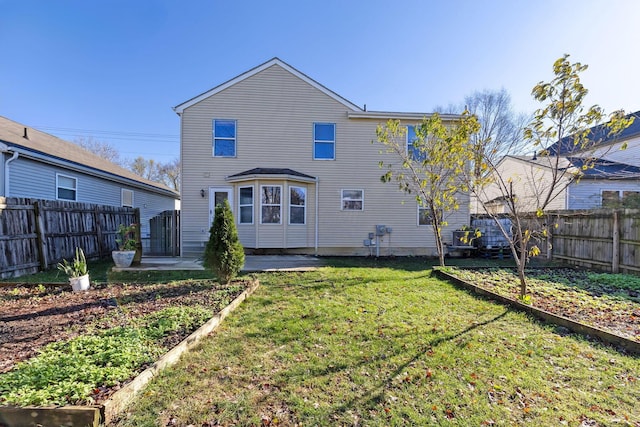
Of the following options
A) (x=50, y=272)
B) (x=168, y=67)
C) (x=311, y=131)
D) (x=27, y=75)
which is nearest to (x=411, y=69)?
(x=311, y=131)

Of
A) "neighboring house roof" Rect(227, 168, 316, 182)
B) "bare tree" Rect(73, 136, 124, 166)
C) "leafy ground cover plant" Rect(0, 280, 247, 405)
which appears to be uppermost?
"bare tree" Rect(73, 136, 124, 166)

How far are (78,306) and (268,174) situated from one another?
273 inches

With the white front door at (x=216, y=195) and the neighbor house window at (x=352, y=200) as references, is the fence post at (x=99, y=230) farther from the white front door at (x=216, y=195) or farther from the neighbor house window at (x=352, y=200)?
the neighbor house window at (x=352, y=200)

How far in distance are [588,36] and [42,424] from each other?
10.9m

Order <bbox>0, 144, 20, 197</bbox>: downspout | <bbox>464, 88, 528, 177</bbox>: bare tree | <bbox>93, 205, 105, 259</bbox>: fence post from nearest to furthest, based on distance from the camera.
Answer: <bbox>0, 144, 20, 197</bbox>: downspout < <bbox>93, 205, 105, 259</bbox>: fence post < <bbox>464, 88, 528, 177</bbox>: bare tree

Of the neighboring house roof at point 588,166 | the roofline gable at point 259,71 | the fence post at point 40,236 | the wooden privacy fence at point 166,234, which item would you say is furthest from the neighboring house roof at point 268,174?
the neighboring house roof at point 588,166

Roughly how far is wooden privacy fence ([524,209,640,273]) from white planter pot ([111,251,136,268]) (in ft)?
35.2

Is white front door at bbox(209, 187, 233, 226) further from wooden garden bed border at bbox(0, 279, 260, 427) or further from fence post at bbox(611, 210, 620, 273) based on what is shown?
fence post at bbox(611, 210, 620, 273)

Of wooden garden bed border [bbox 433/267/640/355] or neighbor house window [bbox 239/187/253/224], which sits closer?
wooden garden bed border [bbox 433/267/640/355]

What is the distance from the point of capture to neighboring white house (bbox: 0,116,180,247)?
9180 mm

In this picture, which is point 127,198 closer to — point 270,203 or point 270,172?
point 270,203

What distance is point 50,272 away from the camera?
25.1 feet

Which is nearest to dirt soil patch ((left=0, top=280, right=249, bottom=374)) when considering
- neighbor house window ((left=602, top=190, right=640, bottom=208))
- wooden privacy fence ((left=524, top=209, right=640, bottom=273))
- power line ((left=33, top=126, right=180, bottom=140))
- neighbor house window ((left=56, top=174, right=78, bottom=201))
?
neighbor house window ((left=56, top=174, right=78, bottom=201))

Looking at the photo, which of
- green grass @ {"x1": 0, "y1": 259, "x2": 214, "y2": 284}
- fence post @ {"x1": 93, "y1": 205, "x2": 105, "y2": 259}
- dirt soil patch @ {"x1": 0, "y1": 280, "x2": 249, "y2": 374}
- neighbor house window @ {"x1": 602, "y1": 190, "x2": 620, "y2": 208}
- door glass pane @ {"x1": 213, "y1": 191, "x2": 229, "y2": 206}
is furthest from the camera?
neighbor house window @ {"x1": 602, "y1": 190, "x2": 620, "y2": 208}
